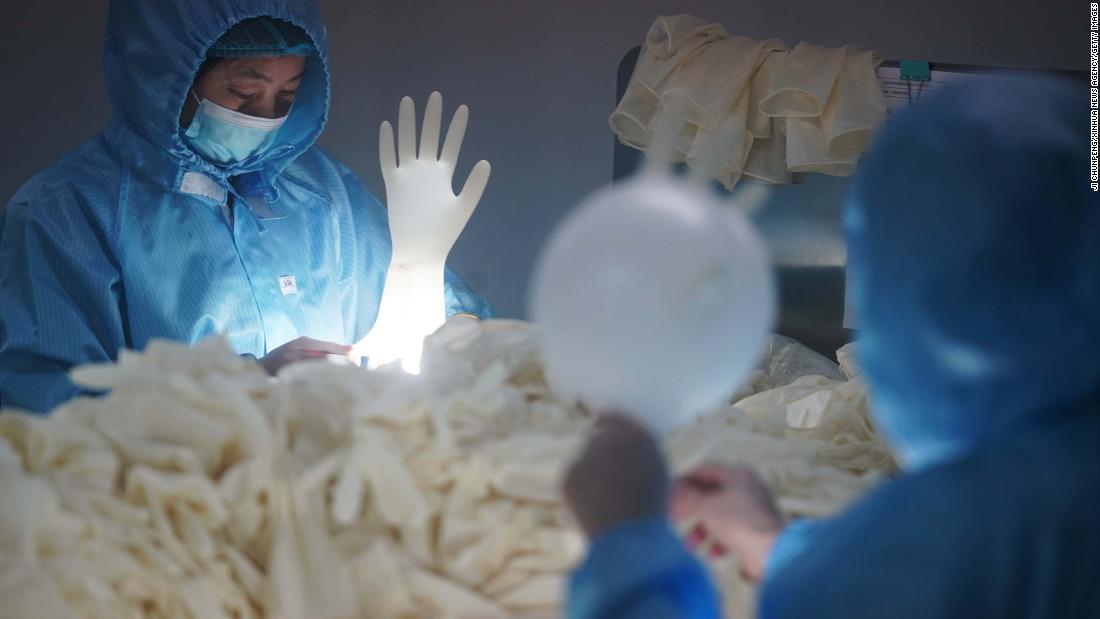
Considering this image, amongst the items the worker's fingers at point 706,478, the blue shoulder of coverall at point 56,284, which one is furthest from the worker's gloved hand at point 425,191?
the worker's fingers at point 706,478

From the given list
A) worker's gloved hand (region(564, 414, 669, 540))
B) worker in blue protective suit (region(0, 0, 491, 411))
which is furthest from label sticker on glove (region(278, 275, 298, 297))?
worker's gloved hand (region(564, 414, 669, 540))

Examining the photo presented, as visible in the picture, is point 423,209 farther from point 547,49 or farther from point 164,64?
point 547,49

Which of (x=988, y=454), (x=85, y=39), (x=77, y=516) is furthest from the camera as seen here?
(x=85, y=39)

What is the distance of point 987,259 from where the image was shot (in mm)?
691

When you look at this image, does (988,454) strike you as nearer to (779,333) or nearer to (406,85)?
(779,333)

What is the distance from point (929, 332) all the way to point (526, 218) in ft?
8.98

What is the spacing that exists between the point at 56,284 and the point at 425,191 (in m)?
0.61

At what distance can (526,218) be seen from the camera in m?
3.42

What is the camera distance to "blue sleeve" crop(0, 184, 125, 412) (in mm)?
1676

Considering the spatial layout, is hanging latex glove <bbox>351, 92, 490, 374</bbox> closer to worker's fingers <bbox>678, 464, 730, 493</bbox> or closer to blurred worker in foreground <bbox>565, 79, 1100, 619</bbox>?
worker's fingers <bbox>678, 464, 730, 493</bbox>

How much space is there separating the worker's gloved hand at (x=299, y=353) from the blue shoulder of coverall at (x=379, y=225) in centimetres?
65

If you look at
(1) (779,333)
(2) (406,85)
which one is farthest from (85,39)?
(1) (779,333)

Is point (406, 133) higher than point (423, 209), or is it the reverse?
point (406, 133)

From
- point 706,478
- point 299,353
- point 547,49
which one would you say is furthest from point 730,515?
point 547,49
